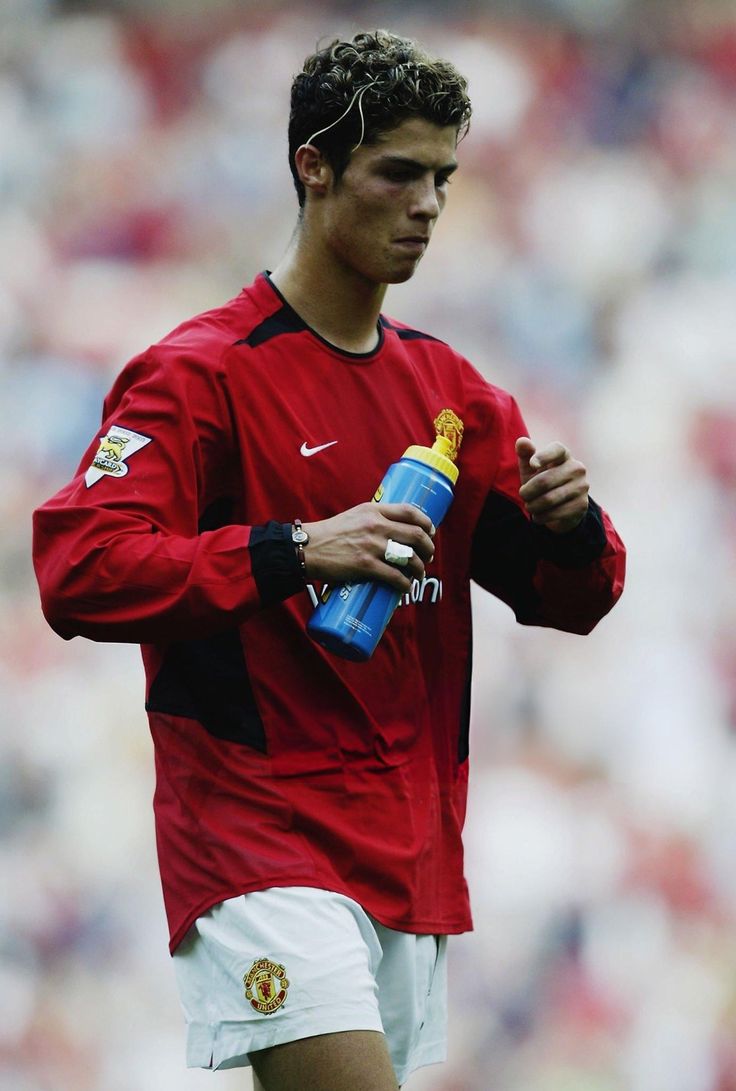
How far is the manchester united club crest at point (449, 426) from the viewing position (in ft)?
7.30

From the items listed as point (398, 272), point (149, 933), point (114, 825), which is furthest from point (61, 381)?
point (398, 272)

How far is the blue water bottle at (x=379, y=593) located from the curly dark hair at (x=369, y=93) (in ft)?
1.61

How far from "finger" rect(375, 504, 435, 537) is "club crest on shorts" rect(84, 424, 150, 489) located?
315mm

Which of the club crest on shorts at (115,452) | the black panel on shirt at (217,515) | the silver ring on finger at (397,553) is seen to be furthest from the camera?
the black panel on shirt at (217,515)

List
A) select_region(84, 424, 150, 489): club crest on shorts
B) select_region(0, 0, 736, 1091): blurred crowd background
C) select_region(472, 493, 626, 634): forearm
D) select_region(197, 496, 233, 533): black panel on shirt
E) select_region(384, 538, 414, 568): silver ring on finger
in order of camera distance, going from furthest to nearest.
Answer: select_region(0, 0, 736, 1091): blurred crowd background, select_region(472, 493, 626, 634): forearm, select_region(197, 496, 233, 533): black panel on shirt, select_region(84, 424, 150, 489): club crest on shorts, select_region(384, 538, 414, 568): silver ring on finger

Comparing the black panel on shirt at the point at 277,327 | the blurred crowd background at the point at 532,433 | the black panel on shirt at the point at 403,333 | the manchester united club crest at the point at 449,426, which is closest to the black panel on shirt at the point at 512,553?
the manchester united club crest at the point at 449,426

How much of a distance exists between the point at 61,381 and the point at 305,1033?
223 cm

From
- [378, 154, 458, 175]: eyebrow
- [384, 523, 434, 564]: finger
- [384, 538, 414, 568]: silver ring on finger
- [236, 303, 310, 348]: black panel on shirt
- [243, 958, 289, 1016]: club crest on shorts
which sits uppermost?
[378, 154, 458, 175]: eyebrow

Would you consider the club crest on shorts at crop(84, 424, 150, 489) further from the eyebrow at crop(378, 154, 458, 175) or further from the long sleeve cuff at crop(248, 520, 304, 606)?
the eyebrow at crop(378, 154, 458, 175)

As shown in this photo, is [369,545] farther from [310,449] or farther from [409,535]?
[310,449]

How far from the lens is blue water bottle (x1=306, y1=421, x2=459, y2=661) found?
183cm

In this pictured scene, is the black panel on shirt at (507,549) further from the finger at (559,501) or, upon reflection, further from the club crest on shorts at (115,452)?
the club crest on shorts at (115,452)

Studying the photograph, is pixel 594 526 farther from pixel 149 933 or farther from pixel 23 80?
pixel 23 80

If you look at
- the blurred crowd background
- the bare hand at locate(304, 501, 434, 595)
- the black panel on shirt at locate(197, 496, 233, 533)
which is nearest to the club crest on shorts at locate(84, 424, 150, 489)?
the black panel on shirt at locate(197, 496, 233, 533)
